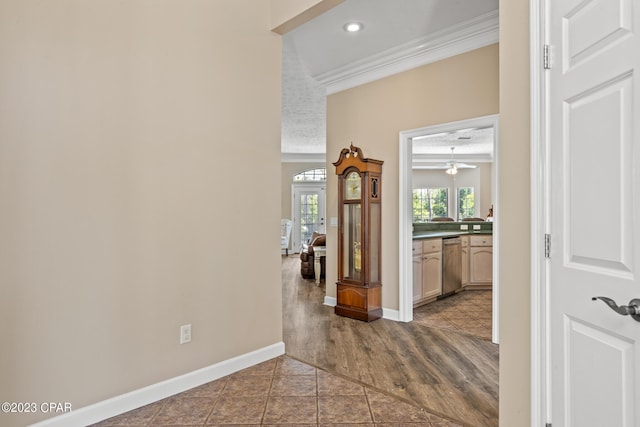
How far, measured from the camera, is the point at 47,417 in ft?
6.24

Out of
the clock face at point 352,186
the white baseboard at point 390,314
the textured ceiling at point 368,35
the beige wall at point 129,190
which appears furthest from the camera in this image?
the clock face at point 352,186

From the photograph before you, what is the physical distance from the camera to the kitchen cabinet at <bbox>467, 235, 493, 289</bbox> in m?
5.60

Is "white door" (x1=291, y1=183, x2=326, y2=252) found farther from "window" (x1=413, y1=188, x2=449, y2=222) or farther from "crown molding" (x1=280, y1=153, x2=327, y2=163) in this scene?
"window" (x1=413, y1=188, x2=449, y2=222)

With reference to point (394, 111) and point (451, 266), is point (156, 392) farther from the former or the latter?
point (451, 266)

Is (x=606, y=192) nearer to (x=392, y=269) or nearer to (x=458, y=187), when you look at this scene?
(x=392, y=269)

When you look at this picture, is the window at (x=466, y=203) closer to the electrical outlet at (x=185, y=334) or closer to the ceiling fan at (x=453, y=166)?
the ceiling fan at (x=453, y=166)

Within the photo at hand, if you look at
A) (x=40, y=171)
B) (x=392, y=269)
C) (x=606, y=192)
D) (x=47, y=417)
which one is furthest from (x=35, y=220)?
(x=392, y=269)

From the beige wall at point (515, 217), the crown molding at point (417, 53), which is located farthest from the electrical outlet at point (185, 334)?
the crown molding at point (417, 53)

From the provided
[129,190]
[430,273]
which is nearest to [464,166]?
[430,273]

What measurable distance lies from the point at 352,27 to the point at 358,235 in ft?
6.93

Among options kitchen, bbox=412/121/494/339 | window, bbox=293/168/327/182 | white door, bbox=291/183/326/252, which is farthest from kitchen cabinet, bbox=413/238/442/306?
window, bbox=293/168/327/182

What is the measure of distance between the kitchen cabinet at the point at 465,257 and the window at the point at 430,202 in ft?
19.9

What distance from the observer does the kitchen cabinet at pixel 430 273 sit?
4.53 meters

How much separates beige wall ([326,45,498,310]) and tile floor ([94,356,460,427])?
1795 mm
